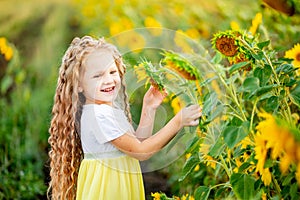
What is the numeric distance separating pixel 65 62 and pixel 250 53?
44 cm

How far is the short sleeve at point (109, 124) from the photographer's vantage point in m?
1.58

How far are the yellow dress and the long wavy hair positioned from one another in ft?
0.14

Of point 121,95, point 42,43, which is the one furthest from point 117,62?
point 42,43

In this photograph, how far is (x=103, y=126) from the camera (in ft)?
5.19

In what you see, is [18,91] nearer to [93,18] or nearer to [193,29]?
[93,18]

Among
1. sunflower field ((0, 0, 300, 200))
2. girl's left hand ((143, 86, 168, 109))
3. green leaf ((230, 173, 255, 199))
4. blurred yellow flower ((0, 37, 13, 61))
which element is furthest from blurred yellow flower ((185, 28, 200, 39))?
green leaf ((230, 173, 255, 199))

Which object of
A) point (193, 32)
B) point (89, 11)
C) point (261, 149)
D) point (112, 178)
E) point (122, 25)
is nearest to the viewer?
point (261, 149)

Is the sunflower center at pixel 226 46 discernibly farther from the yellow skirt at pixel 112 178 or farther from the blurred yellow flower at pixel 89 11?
the blurred yellow flower at pixel 89 11

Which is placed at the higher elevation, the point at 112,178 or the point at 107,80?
the point at 107,80

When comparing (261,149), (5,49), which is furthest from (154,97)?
(5,49)

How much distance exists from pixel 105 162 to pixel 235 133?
350mm

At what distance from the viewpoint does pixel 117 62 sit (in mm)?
1595

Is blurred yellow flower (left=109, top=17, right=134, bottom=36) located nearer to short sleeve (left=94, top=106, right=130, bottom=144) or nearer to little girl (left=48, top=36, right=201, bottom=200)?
little girl (left=48, top=36, right=201, bottom=200)

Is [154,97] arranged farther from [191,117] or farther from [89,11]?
[89,11]
